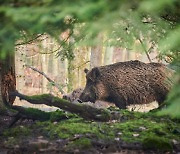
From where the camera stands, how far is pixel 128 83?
31.2 ft

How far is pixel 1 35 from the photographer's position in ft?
9.46

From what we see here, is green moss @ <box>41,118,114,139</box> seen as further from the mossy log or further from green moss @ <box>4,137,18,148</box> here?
green moss @ <box>4,137,18,148</box>

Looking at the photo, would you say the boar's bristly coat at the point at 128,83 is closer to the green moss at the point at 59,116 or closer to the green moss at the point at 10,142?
the green moss at the point at 59,116

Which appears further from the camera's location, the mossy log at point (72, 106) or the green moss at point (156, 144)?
the mossy log at point (72, 106)

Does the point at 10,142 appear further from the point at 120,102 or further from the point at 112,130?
the point at 120,102

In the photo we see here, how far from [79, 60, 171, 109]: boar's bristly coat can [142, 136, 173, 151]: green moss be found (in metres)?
4.16

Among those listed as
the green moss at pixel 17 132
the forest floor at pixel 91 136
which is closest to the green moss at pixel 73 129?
the forest floor at pixel 91 136

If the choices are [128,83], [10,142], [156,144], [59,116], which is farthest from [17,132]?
[128,83]

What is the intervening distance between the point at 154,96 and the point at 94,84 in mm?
1474

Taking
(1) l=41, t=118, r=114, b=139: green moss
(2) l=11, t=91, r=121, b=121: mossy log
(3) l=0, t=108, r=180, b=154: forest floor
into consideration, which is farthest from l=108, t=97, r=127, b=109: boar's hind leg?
(2) l=11, t=91, r=121, b=121: mossy log

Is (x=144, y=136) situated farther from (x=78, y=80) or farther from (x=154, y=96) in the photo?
(x=78, y=80)

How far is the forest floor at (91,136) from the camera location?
4.85 m

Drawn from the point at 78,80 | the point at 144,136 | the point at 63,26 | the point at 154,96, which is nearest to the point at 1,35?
the point at 63,26

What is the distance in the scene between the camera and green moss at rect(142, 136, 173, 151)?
16.0 ft
